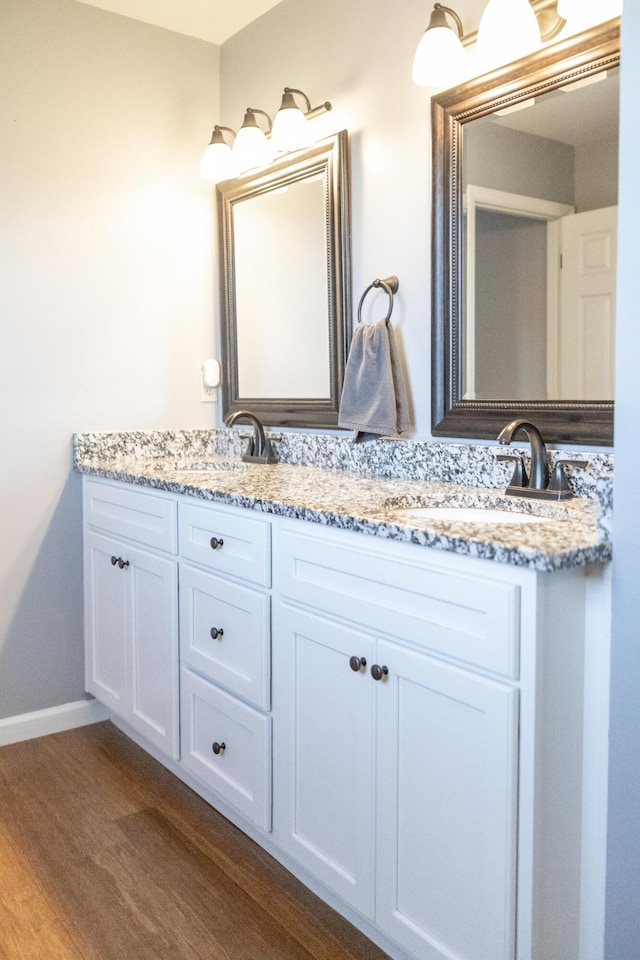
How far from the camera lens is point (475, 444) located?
6.31 feet

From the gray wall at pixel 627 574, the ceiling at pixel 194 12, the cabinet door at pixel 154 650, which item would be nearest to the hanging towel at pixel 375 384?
the cabinet door at pixel 154 650

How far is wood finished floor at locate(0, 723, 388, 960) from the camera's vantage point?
1.57 meters

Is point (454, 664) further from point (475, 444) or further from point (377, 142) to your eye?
point (377, 142)

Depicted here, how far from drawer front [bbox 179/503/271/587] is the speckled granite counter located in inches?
1.8

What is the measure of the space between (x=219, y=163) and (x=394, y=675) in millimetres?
1820

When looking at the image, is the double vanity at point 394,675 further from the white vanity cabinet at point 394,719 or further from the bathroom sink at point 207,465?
the bathroom sink at point 207,465

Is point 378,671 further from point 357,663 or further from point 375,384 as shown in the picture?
point 375,384

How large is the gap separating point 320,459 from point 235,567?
2.10 feet

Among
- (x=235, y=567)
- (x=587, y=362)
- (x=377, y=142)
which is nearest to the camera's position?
(x=587, y=362)

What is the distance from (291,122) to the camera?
2285 mm

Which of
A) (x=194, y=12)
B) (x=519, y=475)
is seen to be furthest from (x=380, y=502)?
(x=194, y=12)

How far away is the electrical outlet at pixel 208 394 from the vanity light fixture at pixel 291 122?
0.86m

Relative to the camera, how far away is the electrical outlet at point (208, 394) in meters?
2.82

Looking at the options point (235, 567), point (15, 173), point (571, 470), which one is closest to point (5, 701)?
point (235, 567)
